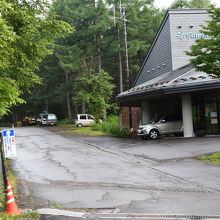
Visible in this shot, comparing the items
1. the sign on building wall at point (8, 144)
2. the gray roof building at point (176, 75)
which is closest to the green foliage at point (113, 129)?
the gray roof building at point (176, 75)

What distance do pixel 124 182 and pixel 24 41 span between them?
4802 mm

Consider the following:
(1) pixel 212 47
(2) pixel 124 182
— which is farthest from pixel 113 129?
(2) pixel 124 182

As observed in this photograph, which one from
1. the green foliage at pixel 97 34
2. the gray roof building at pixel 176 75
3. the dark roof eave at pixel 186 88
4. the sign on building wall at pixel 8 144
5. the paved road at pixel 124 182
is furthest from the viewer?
the green foliage at pixel 97 34

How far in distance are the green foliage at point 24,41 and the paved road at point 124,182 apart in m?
2.63

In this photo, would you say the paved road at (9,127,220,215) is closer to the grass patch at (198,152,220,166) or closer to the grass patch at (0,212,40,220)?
the grass patch at (198,152,220,166)

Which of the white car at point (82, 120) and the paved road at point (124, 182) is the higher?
the white car at point (82, 120)

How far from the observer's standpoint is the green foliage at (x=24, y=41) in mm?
8914

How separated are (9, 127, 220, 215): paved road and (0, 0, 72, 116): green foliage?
2.63 m

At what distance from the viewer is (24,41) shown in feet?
30.6

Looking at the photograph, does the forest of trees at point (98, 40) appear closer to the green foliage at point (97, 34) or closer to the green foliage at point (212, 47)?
the green foliage at point (97, 34)

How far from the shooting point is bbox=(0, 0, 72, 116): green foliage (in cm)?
891

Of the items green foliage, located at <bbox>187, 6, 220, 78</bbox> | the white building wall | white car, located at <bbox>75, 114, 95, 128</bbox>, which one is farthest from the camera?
white car, located at <bbox>75, 114, 95, 128</bbox>

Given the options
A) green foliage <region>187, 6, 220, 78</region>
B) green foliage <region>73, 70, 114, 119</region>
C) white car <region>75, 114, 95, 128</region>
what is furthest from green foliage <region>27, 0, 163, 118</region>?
green foliage <region>187, 6, 220, 78</region>

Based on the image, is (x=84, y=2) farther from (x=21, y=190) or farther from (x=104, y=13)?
(x=21, y=190)
